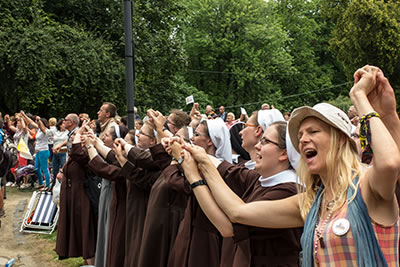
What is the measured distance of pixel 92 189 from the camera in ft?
21.5

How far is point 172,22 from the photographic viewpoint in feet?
92.0

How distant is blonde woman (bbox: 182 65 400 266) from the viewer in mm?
1932

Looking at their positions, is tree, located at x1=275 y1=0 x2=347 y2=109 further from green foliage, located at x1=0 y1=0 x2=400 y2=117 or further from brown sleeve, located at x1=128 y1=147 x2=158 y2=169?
brown sleeve, located at x1=128 y1=147 x2=158 y2=169

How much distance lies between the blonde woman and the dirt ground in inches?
228

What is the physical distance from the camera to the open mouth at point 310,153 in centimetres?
220

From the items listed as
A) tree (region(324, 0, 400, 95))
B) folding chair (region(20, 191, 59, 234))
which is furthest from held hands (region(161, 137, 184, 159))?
tree (region(324, 0, 400, 95))

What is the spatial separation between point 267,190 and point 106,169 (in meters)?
2.82

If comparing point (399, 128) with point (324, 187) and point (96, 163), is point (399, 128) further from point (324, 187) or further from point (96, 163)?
point (96, 163)

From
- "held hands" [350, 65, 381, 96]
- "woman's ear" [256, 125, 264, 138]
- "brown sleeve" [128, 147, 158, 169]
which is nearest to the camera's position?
"held hands" [350, 65, 381, 96]

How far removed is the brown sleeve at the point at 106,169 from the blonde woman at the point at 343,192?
117 inches

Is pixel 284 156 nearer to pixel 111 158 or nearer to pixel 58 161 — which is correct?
pixel 111 158

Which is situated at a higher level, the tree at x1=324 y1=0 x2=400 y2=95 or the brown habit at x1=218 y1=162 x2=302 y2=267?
the tree at x1=324 y1=0 x2=400 y2=95


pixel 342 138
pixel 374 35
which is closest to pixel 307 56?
pixel 374 35

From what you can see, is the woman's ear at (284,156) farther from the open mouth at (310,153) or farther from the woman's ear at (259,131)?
the woman's ear at (259,131)
